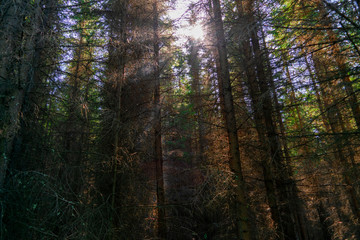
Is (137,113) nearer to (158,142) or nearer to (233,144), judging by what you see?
(158,142)

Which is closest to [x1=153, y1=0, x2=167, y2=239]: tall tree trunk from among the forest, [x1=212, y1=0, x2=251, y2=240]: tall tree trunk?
the forest

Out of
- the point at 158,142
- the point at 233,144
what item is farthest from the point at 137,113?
the point at 233,144

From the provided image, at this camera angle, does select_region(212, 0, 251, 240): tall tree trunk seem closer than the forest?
No

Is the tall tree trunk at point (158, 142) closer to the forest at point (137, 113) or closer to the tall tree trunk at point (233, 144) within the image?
the forest at point (137, 113)

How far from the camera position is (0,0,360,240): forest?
4051mm

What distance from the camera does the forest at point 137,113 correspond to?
4.05 m

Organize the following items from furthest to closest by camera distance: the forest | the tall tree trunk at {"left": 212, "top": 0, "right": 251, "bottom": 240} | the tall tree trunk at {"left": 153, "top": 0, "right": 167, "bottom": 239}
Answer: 1. the tall tree trunk at {"left": 153, "top": 0, "right": 167, "bottom": 239}
2. the tall tree trunk at {"left": 212, "top": 0, "right": 251, "bottom": 240}
3. the forest

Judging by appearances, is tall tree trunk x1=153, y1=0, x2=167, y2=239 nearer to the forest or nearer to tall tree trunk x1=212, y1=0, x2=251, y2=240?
the forest

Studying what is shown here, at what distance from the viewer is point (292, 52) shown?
521cm

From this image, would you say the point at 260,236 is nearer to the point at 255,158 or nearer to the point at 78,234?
the point at 255,158

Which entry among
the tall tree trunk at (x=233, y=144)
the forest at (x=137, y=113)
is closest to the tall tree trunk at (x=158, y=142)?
the forest at (x=137, y=113)

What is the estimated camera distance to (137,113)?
780cm

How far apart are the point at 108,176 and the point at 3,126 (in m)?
3.19

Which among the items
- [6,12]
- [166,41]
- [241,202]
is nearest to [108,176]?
[241,202]
